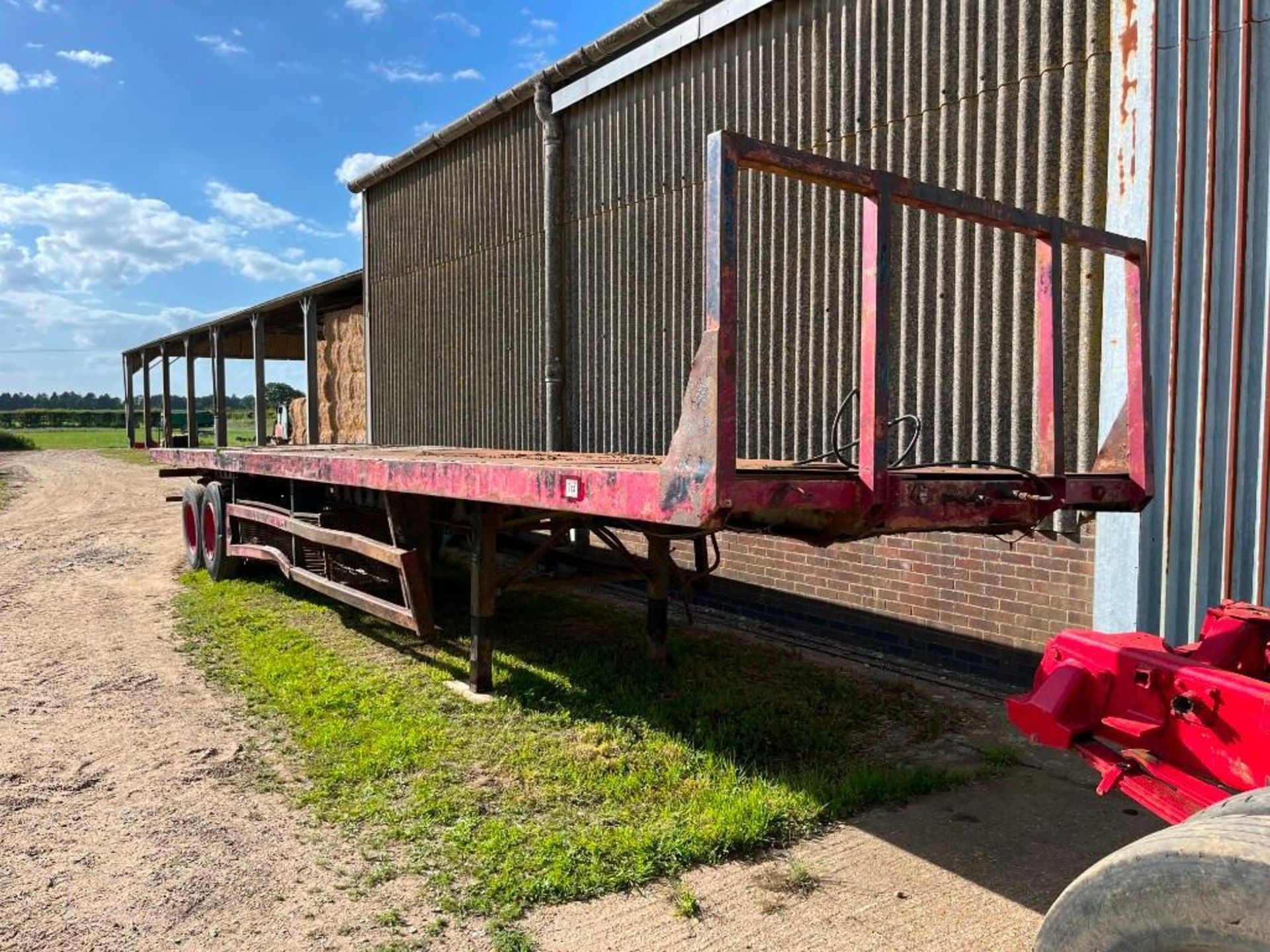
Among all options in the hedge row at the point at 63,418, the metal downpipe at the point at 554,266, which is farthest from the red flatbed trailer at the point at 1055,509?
the hedge row at the point at 63,418

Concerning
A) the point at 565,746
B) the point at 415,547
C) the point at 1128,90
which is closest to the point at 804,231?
the point at 1128,90

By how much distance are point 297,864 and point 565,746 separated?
4.68ft

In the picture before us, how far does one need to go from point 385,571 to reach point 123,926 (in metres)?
3.91

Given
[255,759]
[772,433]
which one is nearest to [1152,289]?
[772,433]

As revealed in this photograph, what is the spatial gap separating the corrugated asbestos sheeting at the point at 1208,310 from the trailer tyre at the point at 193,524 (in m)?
8.39

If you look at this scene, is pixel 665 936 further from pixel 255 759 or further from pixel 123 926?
pixel 255 759

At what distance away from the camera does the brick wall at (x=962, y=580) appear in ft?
17.3

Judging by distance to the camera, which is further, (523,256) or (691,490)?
(523,256)

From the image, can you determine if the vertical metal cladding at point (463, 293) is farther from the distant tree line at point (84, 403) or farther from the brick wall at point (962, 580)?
the distant tree line at point (84, 403)

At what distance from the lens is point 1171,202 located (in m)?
4.73

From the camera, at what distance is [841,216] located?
6.39 metres

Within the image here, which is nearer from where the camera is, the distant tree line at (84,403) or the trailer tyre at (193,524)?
the trailer tyre at (193,524)

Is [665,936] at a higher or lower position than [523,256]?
lower

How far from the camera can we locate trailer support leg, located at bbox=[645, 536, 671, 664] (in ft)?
18.5
